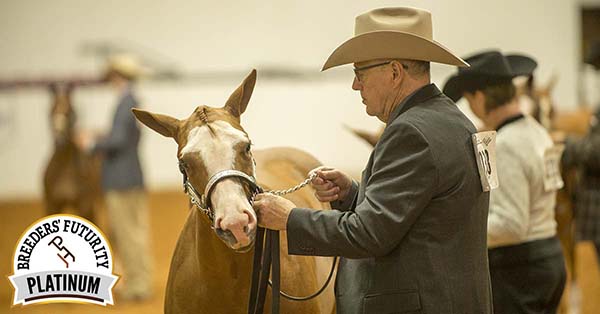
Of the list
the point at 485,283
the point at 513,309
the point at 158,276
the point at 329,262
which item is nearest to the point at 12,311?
the point at 158,276

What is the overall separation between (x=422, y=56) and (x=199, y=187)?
67 cm

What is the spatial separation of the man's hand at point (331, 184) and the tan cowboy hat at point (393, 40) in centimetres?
31

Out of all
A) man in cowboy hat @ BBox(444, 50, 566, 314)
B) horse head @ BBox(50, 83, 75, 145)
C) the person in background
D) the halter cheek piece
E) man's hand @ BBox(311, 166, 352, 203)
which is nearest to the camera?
the halter cheek piece

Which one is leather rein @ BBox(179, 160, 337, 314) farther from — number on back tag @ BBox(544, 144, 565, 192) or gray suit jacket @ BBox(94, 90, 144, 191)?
gray suit jacket @ BBox(94, 90, 144, 191)

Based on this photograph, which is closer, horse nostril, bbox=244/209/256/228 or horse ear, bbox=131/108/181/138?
horse nostril, bbox=244/209/256/228

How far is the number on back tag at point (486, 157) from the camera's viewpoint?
2.05 m

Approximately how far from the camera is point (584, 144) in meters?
4.14

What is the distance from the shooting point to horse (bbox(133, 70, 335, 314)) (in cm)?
199

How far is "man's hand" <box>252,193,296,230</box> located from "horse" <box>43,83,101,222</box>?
4.46 meters

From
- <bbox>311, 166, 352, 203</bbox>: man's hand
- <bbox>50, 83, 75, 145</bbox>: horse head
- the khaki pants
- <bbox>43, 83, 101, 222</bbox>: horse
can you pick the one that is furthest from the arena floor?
<bbox>311, 166, 352, 203</bbox>: man's hand

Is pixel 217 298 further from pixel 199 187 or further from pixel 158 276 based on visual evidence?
pixel 158 276

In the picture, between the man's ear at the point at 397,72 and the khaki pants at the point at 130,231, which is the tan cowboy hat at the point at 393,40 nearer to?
the man's ear at the point at 397,72

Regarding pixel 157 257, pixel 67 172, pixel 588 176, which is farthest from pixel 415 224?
pixel 157 257

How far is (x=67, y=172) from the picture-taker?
249 inches
